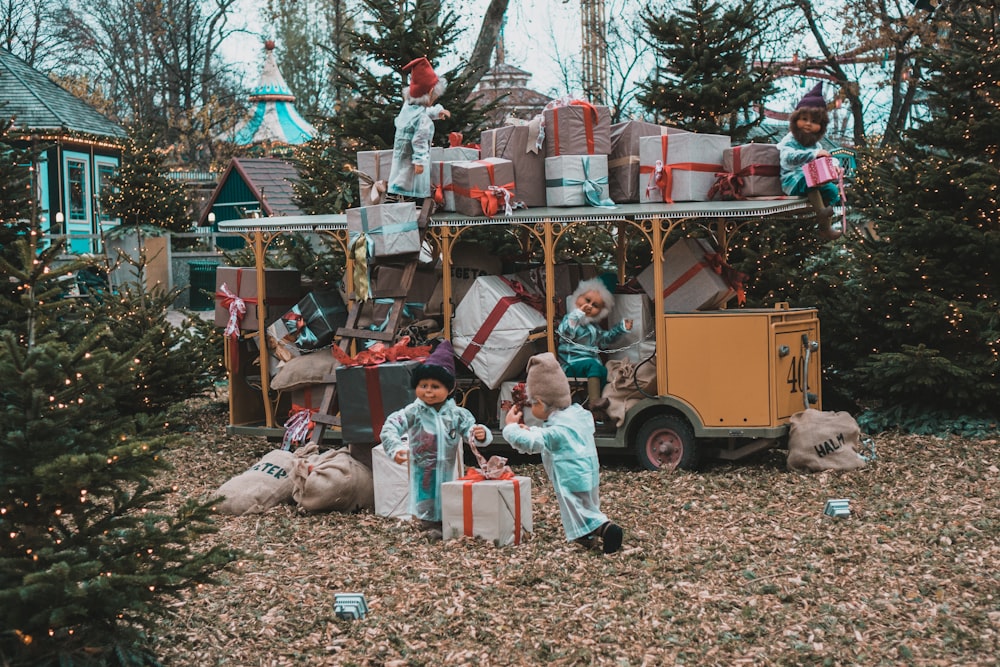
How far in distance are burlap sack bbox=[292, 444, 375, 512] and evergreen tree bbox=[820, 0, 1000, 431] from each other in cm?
515

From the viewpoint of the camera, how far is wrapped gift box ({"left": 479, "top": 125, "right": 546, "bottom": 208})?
10.5 m

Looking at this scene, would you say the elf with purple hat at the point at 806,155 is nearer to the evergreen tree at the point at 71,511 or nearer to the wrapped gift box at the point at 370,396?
the wrapped gift box at the point at 370,396

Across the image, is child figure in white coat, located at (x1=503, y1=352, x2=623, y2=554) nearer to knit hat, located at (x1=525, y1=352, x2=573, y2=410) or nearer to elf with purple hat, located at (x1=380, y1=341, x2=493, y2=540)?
knit hat, located at (x1=525, y1=352, x2=573, y2=410)

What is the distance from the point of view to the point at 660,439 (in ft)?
32.6

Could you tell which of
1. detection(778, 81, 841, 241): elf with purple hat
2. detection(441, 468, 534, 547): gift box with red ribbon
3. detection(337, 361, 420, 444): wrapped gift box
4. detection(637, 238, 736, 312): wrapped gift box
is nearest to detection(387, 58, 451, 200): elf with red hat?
detection(337, 361, 420, 444): wrapped gift box

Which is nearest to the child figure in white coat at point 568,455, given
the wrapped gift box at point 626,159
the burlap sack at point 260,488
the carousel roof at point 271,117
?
the burlap sack at point 260,488

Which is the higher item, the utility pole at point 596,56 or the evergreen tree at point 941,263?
the utility pole at point 596,56

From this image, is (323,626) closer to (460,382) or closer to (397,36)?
(460,382)

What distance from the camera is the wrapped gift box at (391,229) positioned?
9.88 m

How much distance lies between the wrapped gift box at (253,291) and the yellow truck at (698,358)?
63 centimetres

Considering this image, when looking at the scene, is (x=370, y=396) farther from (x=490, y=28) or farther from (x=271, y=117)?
(x=271, y=117)

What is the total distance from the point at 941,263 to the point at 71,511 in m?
9.10

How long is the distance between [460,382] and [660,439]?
73.6 inches

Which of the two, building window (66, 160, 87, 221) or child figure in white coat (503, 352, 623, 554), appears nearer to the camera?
Result: child figure in white coat (503, 352, 623, 554)
